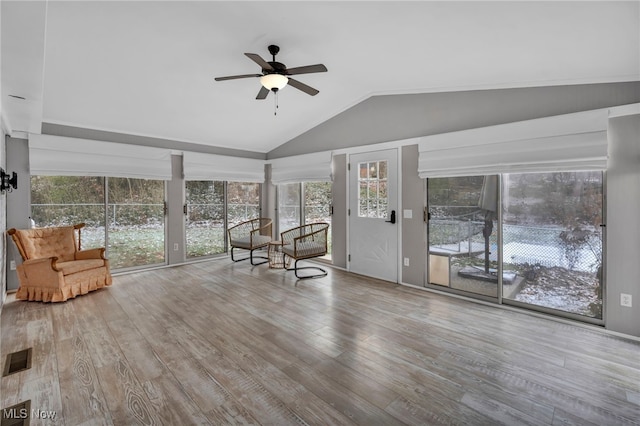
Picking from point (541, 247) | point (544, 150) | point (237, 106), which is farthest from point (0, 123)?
point (541, 247)

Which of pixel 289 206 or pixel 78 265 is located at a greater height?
pixel 289 206

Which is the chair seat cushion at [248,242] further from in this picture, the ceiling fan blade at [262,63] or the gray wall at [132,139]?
the ceiling fan blade at [262,63]

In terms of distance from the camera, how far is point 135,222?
5.00 m

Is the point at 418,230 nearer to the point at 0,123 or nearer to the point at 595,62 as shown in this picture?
the point at 595,62

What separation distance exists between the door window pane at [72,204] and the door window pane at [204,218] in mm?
1333

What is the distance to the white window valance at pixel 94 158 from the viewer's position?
4.07 meters

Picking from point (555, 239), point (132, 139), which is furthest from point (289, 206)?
point (555, 239)

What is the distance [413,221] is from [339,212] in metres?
1.39

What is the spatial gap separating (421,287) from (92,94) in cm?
490

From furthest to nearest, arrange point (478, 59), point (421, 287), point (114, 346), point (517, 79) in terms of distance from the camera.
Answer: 1. point (421, 287)
2. point (517, 79)
3. point (478, 59)
4. point (114, 346)

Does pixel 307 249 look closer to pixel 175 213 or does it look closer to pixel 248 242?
pixel 248 242

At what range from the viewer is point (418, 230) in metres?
4.15

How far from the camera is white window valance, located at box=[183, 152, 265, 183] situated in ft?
17.8

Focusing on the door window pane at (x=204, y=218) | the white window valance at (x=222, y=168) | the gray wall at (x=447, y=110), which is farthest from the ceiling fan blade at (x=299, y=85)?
the door window pane at (x=204, y=218)
